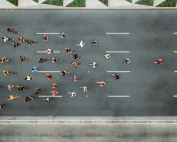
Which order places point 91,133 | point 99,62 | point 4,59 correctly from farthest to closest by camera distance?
point 99,62
point 91,133
point 4,59

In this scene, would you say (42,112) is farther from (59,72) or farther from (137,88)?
(137,88)

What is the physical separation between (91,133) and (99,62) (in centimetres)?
933

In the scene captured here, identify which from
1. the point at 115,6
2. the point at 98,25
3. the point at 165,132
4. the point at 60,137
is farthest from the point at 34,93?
the point at 165,132

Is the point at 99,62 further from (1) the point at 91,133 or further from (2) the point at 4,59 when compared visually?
(2) the point at 4,59

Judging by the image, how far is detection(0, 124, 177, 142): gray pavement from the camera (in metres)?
20.3

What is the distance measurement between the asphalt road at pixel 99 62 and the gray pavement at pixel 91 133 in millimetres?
1695

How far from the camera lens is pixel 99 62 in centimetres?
2056

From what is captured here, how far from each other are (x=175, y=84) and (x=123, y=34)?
31.1ft

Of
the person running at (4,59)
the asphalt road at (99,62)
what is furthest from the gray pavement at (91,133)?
the person running at (4,59)

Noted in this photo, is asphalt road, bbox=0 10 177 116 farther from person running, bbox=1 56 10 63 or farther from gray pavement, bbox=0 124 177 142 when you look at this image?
gray pavement, bbox=0 124 177 142

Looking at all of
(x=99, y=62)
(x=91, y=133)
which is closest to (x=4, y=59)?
(x=99, y=62)

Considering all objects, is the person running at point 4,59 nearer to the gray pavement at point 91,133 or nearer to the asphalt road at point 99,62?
the asphalt road at point 99,62

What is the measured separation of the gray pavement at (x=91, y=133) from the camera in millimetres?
20328

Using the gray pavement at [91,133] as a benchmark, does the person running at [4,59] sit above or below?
above
